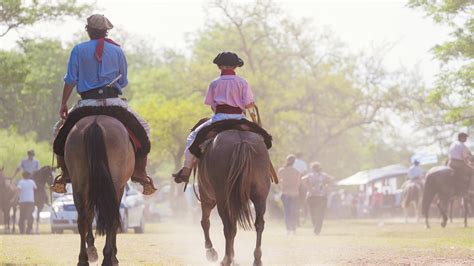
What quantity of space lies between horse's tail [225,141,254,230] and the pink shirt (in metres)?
0.97

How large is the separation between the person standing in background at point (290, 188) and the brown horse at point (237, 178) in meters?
18.7

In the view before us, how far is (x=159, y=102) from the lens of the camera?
7650 cm

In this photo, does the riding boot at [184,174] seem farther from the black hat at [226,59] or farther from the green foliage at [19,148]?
the green foliage at [19,148]

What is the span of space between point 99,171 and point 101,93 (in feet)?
4.06

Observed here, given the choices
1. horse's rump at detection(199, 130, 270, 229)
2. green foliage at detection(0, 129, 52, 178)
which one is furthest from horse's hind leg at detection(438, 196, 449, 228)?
green foliage at detection(0, 129, 52, 178)

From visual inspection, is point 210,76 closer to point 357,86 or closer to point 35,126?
A: point 357,86

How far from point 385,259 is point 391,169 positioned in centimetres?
6077

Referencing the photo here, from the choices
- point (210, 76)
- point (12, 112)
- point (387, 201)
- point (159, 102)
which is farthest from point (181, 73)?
point (12, 112)

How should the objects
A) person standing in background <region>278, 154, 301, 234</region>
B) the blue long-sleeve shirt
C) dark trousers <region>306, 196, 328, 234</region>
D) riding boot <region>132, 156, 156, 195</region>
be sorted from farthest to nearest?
dark trousers <region>306, 196, 328, 234</region>
person standing in background <region>278, 154, 301, 234</region>
riding boot <region>132, 156, 156, 195</region>
the blue long-sleeve shirt

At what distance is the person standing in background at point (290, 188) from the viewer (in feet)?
110

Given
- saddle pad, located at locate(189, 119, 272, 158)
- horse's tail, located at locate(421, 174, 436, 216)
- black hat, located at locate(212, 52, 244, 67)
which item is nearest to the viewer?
saddle pad, located at locate(189, 119, 272, 158)

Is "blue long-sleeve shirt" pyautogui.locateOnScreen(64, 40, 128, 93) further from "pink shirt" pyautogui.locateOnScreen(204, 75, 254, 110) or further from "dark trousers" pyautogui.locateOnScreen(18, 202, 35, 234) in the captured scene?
"dark trousers" pyautogui.locateOnScreen(18, 202, 35, 234)

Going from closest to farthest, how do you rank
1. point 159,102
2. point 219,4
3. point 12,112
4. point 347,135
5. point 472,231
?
point 472,231, point 12,112, point 219,4, point 159,102, point 347,135

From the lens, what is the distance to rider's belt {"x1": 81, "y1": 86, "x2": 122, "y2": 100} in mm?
13516
